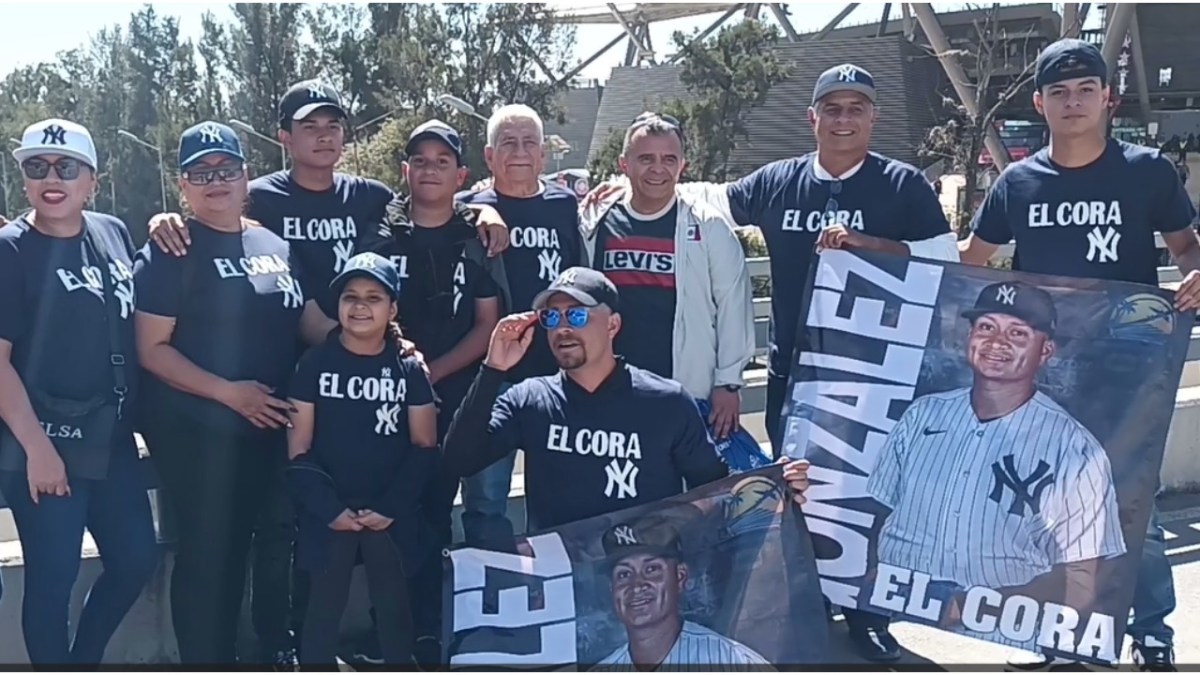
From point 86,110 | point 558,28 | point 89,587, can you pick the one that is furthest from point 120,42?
point 89,587

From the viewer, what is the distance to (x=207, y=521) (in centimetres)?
407

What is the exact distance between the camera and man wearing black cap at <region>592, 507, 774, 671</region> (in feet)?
12.3

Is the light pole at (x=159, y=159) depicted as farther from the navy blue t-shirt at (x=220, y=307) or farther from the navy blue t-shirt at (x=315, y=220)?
the navy blue t-shirt at (x=220, y=307)

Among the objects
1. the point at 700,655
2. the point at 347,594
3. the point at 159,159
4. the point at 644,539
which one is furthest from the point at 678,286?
the point at 159,159

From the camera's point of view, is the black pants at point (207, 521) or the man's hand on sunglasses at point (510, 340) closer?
the man's hand on sunglasses at point (510, 340)

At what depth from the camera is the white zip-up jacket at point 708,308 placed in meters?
4.53

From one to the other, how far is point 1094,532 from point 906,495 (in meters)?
0.67

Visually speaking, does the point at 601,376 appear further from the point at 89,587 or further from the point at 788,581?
the point at 89,587

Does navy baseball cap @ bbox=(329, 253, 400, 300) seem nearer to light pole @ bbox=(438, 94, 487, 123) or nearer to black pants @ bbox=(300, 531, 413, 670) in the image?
black pants @ bbox=(300, 531, 413, 670)

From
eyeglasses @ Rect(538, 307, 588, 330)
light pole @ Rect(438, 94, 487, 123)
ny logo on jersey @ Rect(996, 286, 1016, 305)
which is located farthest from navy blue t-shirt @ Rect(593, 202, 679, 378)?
light pole @ Rect(438, 94, 487, 123)

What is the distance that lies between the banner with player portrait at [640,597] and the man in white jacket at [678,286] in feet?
2.42

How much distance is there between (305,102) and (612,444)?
2.01 metres

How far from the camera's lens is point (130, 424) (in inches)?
157

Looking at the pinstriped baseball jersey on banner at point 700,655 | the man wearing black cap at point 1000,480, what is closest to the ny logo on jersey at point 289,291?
the pinstriped baseball jersey on banner at point 700,655
